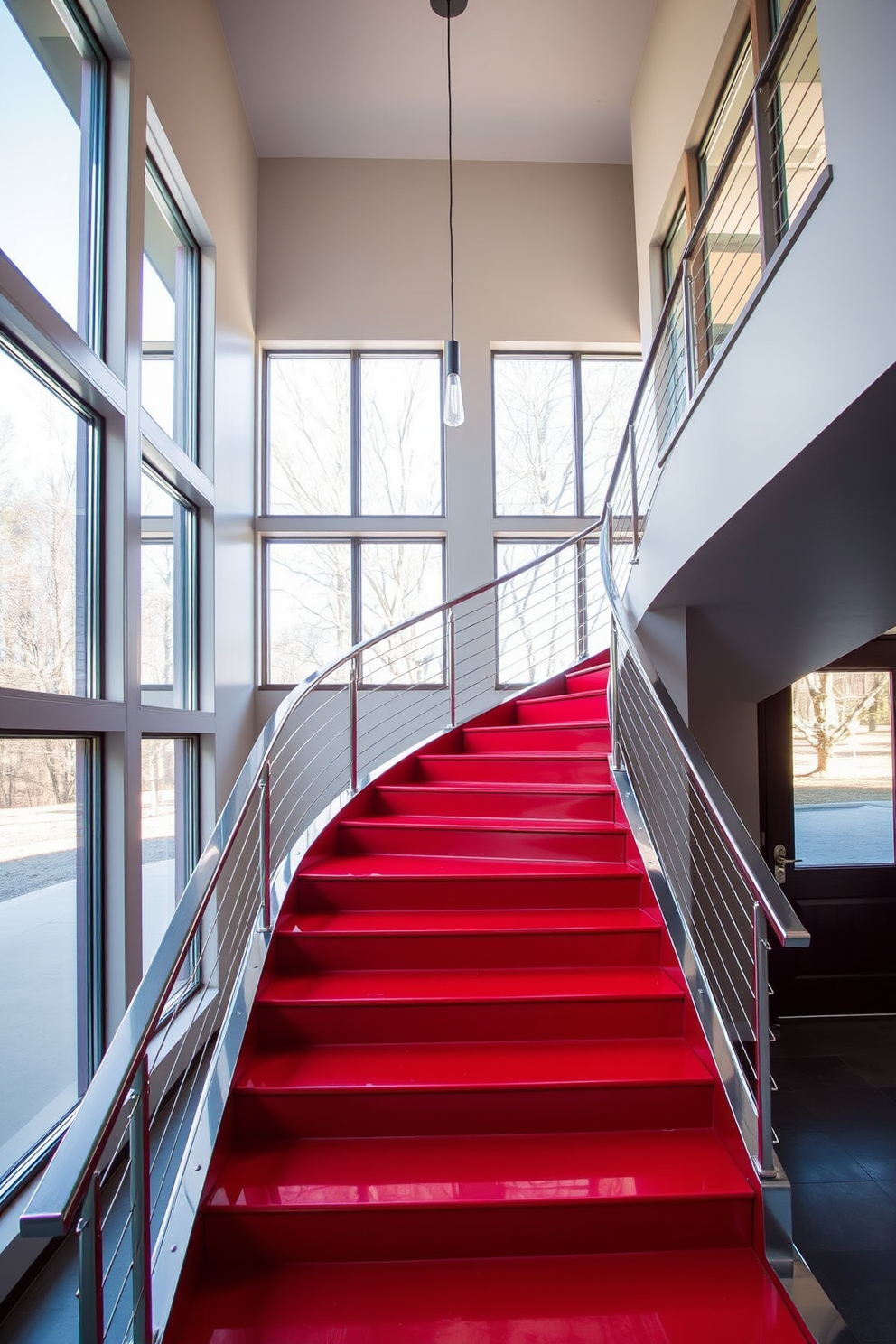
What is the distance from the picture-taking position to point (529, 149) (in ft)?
21.6

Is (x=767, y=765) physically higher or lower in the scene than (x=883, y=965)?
higher

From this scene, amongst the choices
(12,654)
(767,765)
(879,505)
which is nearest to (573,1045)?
(879,505)

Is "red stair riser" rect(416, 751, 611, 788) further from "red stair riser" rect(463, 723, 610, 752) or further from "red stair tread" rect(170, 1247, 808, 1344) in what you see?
"red stair tread" rect(170, 1247, 808, 1344)

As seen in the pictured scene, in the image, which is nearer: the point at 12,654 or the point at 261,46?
the point at 12,654

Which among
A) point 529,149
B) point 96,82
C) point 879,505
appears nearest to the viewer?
point 879,505

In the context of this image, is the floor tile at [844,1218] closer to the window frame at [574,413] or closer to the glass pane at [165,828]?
the glass pane at [165,828]

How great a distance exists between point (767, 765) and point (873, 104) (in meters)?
4.45

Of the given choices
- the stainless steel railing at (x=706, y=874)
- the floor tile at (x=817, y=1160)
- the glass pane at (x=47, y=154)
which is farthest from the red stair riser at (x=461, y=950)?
the glass pane at (x=47, y=154)

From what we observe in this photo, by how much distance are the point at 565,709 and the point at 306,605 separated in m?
2.55

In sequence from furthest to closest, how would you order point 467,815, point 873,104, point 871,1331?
point 467,815
point 871,1331
point 873,104

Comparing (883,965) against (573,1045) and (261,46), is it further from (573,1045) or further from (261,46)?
(261,46)

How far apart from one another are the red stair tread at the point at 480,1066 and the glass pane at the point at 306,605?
13.3 ft

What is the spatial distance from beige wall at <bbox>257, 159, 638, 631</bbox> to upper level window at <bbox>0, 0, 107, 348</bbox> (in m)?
2.90

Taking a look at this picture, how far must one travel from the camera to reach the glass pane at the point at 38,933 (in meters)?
2.79
